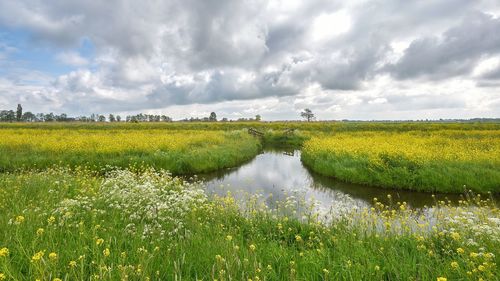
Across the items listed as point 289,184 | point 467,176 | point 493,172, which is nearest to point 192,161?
point 289,184

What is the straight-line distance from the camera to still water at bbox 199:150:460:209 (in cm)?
1243

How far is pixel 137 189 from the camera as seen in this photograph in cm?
754

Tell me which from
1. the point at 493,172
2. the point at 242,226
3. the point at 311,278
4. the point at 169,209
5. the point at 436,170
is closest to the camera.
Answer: the point at 311,278

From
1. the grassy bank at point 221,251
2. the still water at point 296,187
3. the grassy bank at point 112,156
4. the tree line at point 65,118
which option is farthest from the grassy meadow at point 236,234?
the tree line at point 65,118

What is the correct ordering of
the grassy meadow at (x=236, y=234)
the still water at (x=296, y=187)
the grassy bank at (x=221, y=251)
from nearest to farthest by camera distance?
the grassy bank at (x=221, y=251) → the grassy meadow at (x=236, y=234) → the still water at (x=296, y=187)

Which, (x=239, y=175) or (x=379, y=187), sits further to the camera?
(x=239, y=175)

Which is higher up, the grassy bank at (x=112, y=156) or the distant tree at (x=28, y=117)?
the distant tree at (x=28, y=117)

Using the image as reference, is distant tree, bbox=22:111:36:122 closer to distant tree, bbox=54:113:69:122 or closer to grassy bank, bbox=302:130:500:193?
distant tree, bbox=54:113:69:122

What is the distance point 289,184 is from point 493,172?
10392 mm

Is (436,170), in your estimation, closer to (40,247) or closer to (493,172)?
(493,172)

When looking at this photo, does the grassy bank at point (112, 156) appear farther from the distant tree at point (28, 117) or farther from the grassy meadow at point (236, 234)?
the distant tree at point (28, 117)

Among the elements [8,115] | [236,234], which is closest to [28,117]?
[8,115]

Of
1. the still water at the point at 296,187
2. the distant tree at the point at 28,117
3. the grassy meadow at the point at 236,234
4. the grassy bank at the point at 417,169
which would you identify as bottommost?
the still water at the point at 296,187

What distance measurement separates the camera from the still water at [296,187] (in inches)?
489
